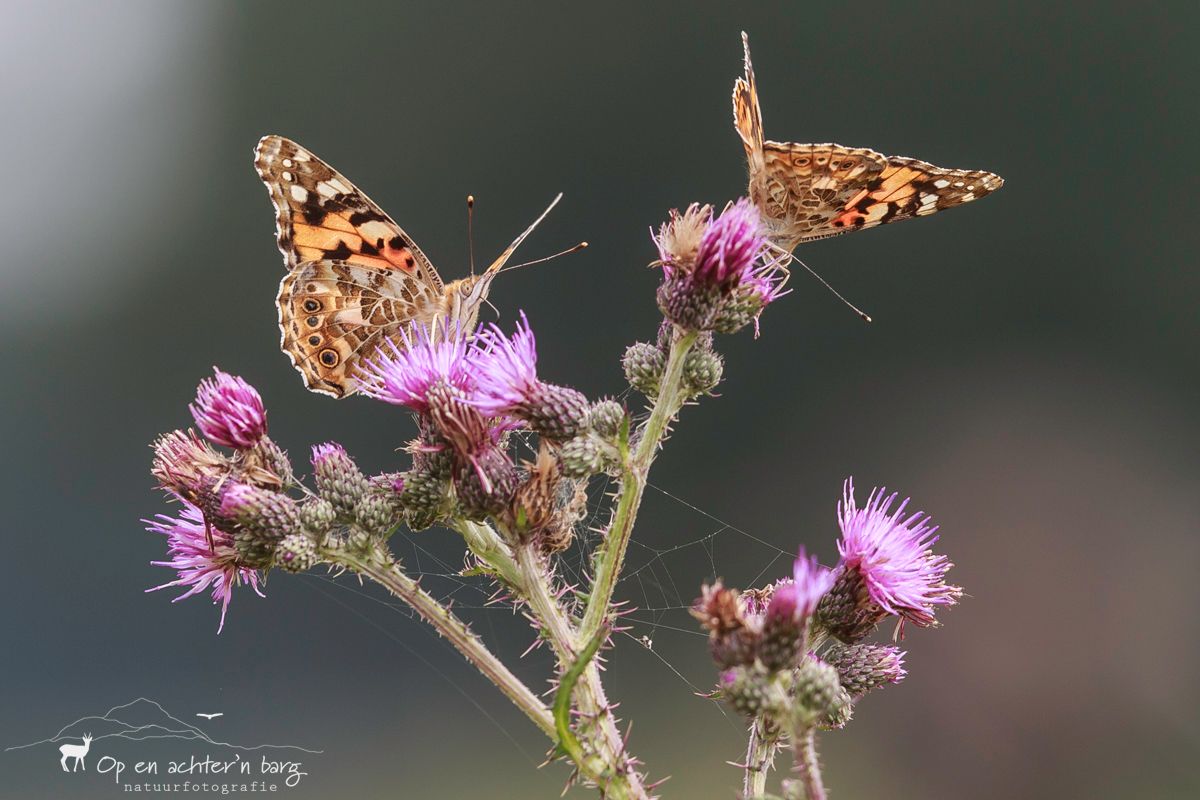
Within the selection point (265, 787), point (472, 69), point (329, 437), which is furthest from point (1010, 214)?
point (265, 787)

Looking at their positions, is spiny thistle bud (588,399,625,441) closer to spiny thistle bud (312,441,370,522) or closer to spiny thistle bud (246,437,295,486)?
spiny thistle bud (312,441,370,522)

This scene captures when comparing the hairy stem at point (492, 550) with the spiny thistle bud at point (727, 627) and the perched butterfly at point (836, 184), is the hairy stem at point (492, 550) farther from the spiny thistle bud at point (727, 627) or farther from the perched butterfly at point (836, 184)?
the perched butterfly at point (836, 184)

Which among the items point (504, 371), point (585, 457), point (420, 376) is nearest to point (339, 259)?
point (420, 376)

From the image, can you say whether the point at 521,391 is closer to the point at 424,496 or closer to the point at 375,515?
the point at 424,496

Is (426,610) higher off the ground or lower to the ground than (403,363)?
lower

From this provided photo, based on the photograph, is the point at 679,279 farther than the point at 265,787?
No

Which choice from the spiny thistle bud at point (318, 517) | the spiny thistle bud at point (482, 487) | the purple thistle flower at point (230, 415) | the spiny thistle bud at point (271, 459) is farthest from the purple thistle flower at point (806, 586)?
the purple thistle flower at point (230, 415)

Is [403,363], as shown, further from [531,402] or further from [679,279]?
[679,279]
